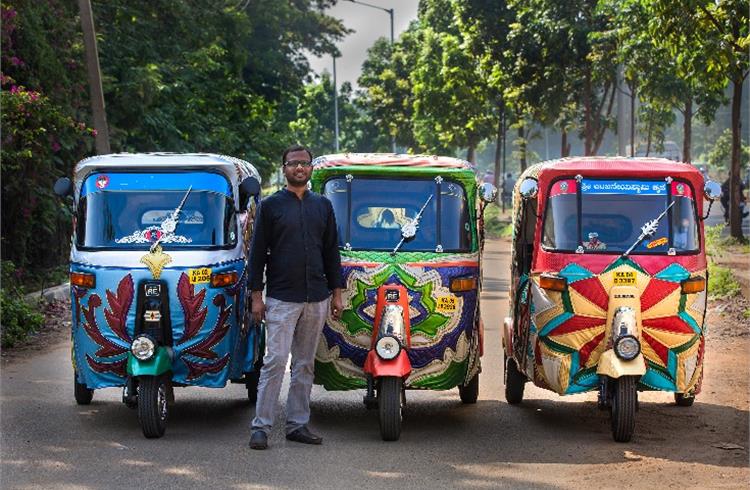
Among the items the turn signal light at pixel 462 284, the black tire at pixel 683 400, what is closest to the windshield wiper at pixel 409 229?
the turn signal light at pixel 462 284

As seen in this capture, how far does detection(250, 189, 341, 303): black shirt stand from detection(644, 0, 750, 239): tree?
29.9 ft

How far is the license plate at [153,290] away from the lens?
33.0 feet

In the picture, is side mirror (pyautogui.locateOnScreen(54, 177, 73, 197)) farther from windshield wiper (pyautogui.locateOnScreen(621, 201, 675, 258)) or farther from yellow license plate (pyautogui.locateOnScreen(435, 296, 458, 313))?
windshield wiper (pyautogui.locateOnScreen(621, 201, 675, 258))

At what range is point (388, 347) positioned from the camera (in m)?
9.73

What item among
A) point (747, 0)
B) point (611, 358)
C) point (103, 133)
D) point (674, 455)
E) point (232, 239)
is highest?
point (747, 0)

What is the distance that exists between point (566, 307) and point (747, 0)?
1016 cm

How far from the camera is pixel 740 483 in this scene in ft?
27.5

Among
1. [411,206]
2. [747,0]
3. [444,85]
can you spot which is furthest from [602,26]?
[411,206]

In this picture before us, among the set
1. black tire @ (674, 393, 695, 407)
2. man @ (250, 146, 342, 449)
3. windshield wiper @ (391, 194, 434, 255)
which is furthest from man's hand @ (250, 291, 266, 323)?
black tire @ (674, 393, 695, 407)

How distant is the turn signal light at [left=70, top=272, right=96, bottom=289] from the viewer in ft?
33.4

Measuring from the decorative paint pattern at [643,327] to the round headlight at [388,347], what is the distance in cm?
120

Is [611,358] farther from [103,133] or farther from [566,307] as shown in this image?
[103,133]

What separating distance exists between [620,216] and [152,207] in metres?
3.52

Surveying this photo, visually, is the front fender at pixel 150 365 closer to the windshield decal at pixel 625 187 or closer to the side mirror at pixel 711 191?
the windshield decal at pixel 625 187
